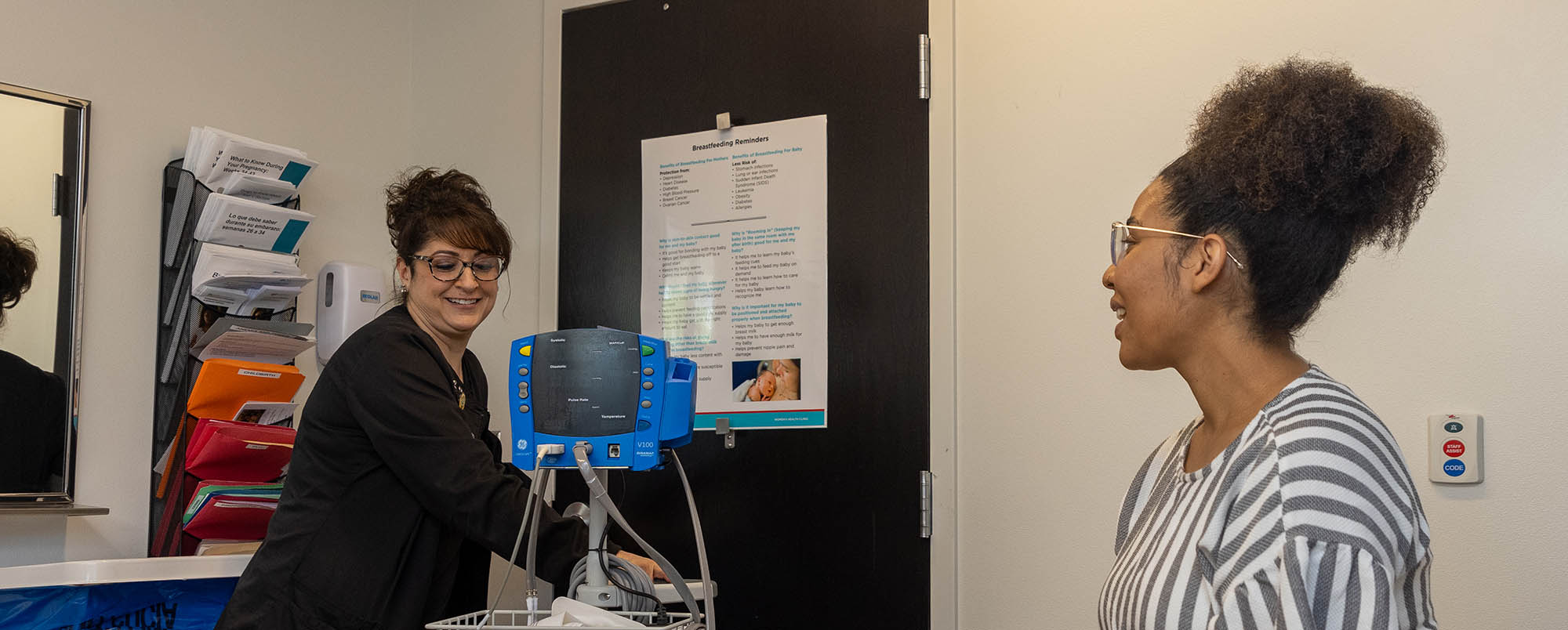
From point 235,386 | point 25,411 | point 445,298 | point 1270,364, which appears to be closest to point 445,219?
point 445,298

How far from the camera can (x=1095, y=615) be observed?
2.38 m

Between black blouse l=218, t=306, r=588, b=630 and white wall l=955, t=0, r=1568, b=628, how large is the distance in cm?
107

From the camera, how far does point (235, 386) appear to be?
2625 millimetres

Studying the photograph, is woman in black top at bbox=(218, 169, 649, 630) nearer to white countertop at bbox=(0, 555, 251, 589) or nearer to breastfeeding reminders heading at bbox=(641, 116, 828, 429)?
white countertop at bbox=(0, 555, 251, 589)

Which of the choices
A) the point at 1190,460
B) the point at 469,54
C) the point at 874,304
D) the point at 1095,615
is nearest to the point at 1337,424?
the point at 1190,460

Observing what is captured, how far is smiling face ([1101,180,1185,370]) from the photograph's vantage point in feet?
4.44

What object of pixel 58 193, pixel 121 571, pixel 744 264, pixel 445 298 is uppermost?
pixel 58 193

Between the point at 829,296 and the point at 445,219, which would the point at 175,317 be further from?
the point at 829,296

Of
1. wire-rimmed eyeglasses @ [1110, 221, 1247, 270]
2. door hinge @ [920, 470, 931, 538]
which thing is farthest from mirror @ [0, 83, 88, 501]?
wire-rimmed eyeglasses @ [1110, 221, 1247, 270]

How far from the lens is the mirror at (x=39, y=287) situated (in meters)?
2.40

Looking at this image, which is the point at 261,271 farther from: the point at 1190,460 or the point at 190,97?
the point at 1190,460

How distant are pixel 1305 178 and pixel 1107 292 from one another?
117 cm

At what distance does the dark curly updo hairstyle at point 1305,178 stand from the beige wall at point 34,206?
7.36 ft

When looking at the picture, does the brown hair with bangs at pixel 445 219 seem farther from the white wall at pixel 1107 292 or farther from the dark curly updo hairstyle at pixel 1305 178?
the dark curly updo hairstyle at pixel 1305 178
